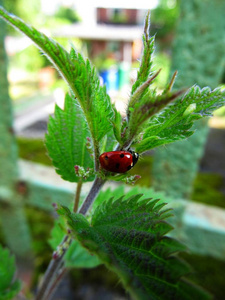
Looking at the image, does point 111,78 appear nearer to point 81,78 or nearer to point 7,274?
point 7,274

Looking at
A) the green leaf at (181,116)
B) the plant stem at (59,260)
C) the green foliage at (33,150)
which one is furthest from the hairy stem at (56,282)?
the green foliage at (33,150)

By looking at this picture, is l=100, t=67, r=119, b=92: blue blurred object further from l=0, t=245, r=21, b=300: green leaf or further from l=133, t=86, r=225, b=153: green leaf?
l=133, t=86, r=225, b=153: green leaf

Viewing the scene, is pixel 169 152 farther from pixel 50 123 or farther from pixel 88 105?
pixel 88 105

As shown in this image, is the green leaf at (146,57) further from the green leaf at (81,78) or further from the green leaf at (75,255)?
the green leaf at (75,255)

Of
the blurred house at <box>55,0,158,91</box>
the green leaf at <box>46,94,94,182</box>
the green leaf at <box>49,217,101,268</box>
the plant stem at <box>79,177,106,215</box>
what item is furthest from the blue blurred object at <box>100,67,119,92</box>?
the plant stem at <box>79,177,106,215</box>

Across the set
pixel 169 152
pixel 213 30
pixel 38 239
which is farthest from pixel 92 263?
pixel 38 239

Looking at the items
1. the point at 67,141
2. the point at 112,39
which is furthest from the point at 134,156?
the point at 112,39
